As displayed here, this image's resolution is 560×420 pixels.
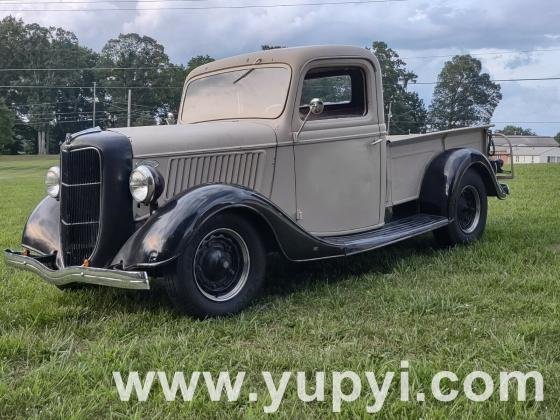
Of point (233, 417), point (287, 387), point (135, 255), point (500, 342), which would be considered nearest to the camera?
point (233, 417)

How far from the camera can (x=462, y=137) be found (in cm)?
642

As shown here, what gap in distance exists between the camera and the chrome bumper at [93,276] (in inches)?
137

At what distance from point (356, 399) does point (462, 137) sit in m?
4.46

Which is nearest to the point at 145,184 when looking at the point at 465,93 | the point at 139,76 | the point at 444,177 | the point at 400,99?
the point at 444,177

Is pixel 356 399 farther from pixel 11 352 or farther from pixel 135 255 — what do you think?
pixel 11 352

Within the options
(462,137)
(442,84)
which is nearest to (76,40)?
(442,84)

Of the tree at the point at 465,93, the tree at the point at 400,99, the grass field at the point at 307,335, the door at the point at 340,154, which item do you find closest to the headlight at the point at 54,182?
the grass field at the point at 307,335

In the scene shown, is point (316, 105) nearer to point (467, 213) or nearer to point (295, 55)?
point (295, 55)

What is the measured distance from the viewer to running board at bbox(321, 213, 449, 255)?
15.4 feet

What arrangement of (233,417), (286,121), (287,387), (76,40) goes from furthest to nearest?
(76,40)
(286,121)
(287,387)
(233,417)

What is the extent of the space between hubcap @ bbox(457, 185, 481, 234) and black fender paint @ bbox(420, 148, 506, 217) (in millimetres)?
275

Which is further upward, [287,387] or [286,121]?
[286,121]

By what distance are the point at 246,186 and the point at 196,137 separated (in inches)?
20.7

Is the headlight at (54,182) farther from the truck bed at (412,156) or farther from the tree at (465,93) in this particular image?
the tree at (465,93)
